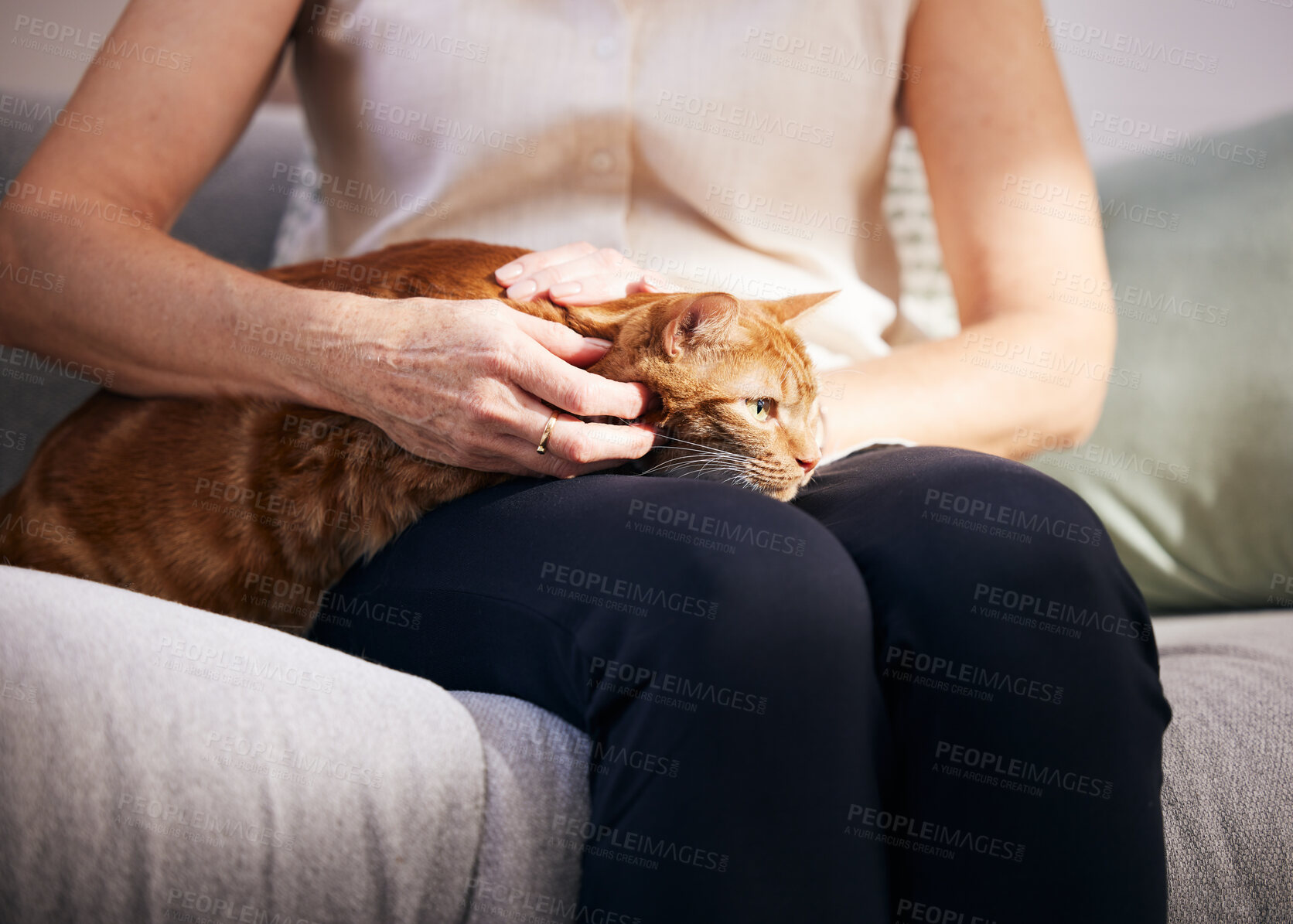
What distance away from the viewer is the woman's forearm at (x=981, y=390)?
3.54 feet

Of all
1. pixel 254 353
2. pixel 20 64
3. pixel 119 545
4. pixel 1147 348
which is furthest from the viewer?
pixel 20 64

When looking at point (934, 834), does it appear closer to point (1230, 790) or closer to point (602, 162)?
point (1230, 790)

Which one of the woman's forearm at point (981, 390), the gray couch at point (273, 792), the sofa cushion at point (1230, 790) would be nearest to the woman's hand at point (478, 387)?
the gray couch at point (273, 792)

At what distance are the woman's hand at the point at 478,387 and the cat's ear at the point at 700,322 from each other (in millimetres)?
75

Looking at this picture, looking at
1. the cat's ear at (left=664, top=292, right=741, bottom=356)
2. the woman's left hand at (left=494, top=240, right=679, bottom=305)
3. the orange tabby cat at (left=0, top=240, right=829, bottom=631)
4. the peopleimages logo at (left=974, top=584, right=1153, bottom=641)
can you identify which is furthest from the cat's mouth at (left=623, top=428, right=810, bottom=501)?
the peopleimages logo at (left=974, top=584, right=1153, bottom=641)

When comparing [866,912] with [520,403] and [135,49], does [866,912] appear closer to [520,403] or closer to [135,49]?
[520,403]

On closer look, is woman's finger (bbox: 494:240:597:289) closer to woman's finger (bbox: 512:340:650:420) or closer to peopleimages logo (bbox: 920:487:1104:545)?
woman's finger (bbox: 512:340:650:420)

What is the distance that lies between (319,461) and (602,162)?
24.0 inches

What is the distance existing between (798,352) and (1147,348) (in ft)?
2.79

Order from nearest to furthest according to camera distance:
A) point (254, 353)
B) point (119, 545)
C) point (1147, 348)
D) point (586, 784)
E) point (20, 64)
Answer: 1. point (586, 784)
2. point (254, 353)
3. point (119, 545)
4. point (1147, 348)
5. point (20, 64)

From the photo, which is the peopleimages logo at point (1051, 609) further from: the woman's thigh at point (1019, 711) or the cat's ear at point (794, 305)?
the cat's ear at point (794, 305)

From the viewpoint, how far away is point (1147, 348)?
1.45 m

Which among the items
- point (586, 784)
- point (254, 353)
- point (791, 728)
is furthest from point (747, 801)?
point (254, 353)

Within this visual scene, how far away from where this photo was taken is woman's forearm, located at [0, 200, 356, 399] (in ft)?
2.92
